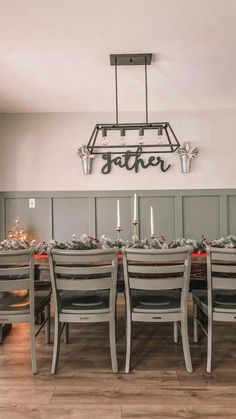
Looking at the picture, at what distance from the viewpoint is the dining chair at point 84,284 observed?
84.9 inches

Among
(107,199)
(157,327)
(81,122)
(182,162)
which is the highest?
(81,122)

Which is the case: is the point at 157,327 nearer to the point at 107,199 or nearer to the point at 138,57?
the point at 107,199

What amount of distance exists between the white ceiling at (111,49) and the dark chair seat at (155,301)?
7.02 ft

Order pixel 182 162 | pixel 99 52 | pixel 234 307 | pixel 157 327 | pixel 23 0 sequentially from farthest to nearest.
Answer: pixel 182 162, pixel 157 327, pixel 99 52, pixel 234 307, pixel 23 0

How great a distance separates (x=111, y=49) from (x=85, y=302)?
2.21m

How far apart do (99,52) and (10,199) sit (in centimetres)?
270

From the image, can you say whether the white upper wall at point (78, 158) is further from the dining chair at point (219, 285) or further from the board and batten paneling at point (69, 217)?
the dining chair at point (219, 285)

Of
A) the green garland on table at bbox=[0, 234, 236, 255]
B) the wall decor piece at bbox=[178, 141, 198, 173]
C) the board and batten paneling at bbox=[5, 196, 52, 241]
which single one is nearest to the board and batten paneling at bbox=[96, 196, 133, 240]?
the board and batten paneling at bbox=[5, 196, 52, 241]

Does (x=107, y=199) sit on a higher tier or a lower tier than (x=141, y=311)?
higher

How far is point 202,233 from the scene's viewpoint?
457 centimetres

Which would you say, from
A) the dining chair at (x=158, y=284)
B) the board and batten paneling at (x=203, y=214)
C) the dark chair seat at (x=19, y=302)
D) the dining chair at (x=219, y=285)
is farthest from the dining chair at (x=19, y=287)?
the board and batten paneling at (x=203, y=214)

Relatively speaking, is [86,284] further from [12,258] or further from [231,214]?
[231,214]

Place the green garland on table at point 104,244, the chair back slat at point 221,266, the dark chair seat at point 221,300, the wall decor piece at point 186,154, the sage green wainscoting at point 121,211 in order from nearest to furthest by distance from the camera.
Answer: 1. the chair back slat at point 221,266
2. the dark chair seat at point 221,300
3. the green garland on table at point 104,244
4. the wall decor piece at point 186,154
5. the sage green wainscoting at point 121,211

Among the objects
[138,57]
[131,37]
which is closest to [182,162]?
[138,57]
